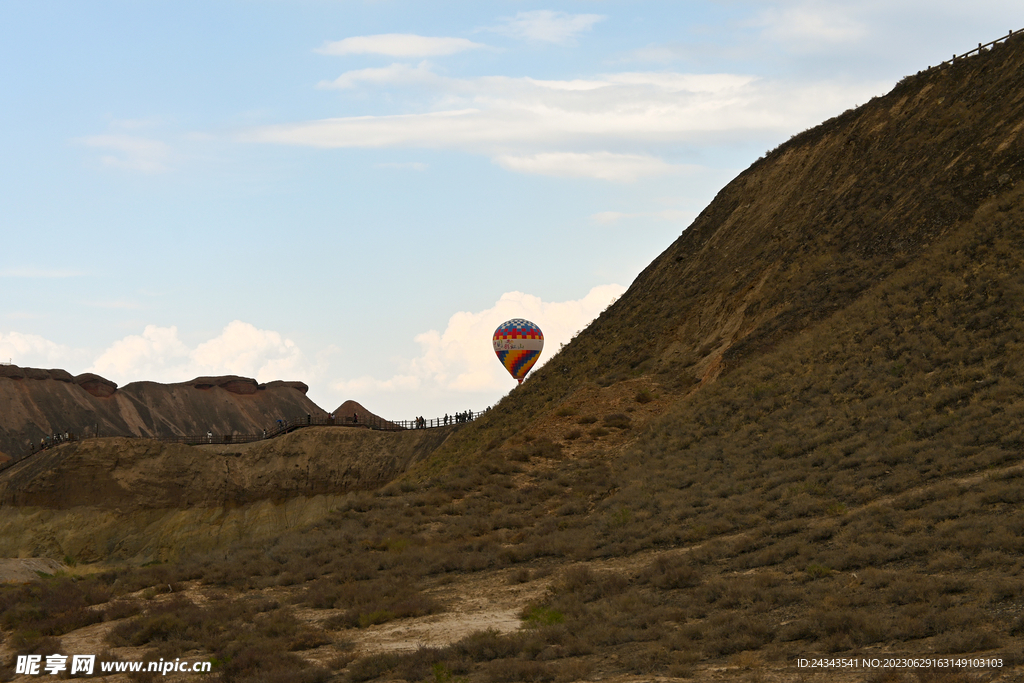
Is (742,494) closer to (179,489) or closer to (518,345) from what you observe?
(518,345)

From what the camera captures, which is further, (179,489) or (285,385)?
(285,385)

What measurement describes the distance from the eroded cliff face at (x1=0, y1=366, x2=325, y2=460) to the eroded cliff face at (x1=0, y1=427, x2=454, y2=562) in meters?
36.3

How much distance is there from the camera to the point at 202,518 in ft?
200

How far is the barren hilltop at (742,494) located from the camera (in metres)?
13.5

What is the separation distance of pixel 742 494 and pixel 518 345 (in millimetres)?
40830

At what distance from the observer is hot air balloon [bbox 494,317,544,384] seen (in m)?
64.1

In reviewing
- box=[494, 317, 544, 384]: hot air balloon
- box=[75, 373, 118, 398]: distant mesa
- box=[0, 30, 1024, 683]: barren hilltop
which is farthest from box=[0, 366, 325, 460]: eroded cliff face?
box=[0, 30, 1024, 683]: barren hilltop

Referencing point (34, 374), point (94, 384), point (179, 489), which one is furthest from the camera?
point (94, 384)

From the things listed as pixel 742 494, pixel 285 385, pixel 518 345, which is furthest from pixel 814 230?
pixel 285 385

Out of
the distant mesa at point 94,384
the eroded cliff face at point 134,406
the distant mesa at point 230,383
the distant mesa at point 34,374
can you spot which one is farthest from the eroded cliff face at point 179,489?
the distant mesa at point 230,383

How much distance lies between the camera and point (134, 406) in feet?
371

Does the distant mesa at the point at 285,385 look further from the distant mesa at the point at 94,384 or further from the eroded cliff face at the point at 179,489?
the eroded cliff face at the point at 179,489

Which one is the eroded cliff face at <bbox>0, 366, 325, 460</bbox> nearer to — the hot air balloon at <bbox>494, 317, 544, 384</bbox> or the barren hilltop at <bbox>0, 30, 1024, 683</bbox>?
the hot air balloon at <bbox>494, 317, 544, 384</bbox>

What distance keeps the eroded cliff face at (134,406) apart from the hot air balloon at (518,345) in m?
41.6
